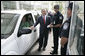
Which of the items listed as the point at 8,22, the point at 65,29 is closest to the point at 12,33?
the point at 8,22

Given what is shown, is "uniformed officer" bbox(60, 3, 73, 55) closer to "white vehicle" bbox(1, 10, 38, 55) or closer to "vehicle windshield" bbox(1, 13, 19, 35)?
"white vehicle" bbox(1, 10, 38, 55)

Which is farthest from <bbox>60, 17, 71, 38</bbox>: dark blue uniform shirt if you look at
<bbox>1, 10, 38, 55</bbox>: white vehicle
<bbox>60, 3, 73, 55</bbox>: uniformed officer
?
<bbox>1, 10, 38, 55</bbox>: white vehicle

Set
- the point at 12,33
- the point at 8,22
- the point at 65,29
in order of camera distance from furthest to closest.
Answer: the point at 8,22 → the point at 12,33 → the point at 65,29

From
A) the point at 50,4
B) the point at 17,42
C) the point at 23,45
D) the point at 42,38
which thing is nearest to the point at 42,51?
the point at 42,38

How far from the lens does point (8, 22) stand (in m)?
4.18

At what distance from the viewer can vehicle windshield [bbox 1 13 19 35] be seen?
3.75 meters

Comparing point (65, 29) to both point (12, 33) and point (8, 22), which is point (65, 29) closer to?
point (12, 33)

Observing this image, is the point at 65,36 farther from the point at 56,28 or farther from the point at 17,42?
the point at 56,28

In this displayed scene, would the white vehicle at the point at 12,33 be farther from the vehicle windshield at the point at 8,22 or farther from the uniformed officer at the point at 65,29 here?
the uniformed officer at the point at 65,29

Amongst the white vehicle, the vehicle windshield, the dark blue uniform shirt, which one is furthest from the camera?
the vehicle windshield

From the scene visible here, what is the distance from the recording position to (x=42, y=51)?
571 cm

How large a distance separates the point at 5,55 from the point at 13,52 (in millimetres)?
403

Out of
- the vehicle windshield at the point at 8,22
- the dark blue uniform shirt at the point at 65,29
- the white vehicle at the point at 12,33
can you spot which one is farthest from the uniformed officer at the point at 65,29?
the vehicle windshield at the point at 8,22

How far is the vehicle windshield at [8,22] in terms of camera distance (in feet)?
12.3
